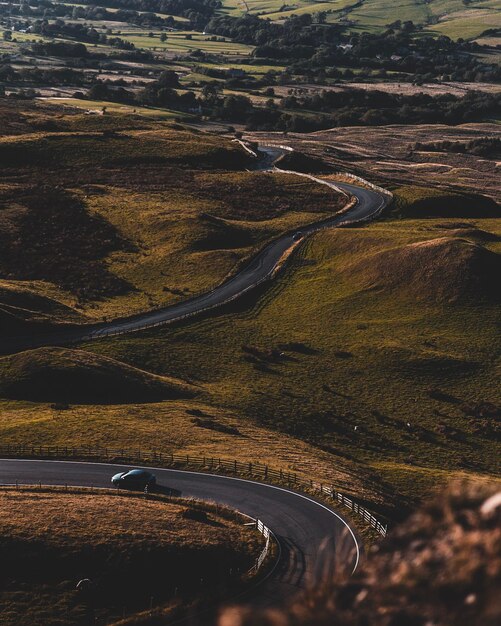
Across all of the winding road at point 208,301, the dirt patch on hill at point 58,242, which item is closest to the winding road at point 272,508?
the winding road at point 208,301

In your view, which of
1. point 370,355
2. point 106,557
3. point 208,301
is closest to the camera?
point 106,557

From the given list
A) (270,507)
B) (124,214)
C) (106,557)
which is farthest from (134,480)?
(124,214)

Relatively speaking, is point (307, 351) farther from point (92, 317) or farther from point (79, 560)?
point (79, 560)

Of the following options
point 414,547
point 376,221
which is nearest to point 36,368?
point 414,547

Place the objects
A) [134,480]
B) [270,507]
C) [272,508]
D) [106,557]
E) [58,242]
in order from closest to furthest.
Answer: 1. [106,557]
2. [272,508]
3. [270,507]
4. [134,480]
5. [58,242]

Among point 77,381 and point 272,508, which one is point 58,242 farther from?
point 272,508

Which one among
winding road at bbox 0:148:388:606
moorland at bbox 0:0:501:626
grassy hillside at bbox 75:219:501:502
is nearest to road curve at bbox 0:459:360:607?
winding road at bbox 0:148:388:606

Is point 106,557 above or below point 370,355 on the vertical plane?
above
